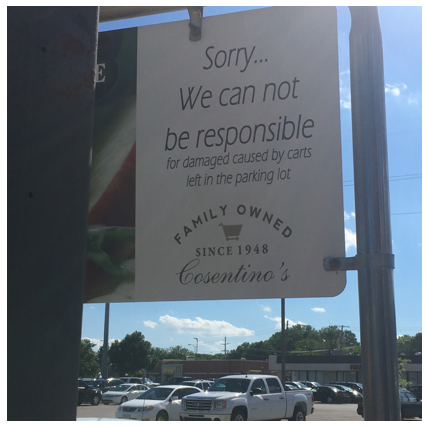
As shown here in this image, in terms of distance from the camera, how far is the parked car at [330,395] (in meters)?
32.9

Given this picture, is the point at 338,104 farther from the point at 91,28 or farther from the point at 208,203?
the point at 91,28

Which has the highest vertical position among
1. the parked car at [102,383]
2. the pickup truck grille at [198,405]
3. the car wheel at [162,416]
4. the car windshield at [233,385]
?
the car windshield at [233,385]

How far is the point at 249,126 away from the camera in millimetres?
2074

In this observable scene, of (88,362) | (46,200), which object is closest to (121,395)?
(46,200)

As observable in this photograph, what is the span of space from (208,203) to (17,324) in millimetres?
1146

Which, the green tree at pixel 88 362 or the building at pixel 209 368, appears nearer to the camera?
the building at pixel 209 368

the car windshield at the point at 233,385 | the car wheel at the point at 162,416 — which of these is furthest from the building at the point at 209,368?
the car windshield at the point at 233,385

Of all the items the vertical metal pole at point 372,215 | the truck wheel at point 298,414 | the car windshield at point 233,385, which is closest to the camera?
the vertical metal pole at point 372,215

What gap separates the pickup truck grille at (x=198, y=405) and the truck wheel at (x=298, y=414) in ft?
11.8

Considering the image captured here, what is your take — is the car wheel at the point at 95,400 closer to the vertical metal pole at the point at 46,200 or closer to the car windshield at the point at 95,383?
the car windshield at the point at 95,383

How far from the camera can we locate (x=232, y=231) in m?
2.01

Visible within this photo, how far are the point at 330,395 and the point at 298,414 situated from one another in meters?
17.4

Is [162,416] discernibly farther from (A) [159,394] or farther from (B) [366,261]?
(B) [366,261]

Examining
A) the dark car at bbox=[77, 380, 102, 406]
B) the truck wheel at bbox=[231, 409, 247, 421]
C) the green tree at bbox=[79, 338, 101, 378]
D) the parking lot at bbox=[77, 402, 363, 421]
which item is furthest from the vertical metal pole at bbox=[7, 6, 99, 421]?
the green tree at bbox=[79, 338, 101, 378]
